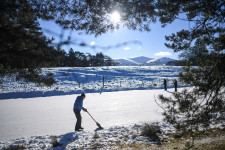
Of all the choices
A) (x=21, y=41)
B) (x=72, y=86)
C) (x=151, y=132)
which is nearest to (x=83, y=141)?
(x=151, y=132)

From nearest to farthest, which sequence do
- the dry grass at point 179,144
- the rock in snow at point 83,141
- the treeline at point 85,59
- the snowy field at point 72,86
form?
the treeline at point 85,59, the dry grass at point 179,144, the rock in snow at point 83,141, the snowy field at point 72,86

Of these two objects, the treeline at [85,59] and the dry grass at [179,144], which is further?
the dry grass at [179,144]

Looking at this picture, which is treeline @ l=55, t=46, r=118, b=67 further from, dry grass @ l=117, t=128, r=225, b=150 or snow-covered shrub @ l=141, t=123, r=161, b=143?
snow-covered shrub @ l=141, t=123, r=161, b=143

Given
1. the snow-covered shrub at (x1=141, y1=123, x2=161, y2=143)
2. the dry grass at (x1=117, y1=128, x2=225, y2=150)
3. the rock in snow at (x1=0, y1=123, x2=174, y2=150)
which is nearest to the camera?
the dry grass at (x1=117, y1=128, x2=225, y2=150)

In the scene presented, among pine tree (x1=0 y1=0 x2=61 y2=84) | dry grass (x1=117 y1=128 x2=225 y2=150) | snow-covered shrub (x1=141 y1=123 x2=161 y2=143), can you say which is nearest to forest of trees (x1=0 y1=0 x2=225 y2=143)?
pine tree (x1=0 y1=0 x2=61 y2=84)

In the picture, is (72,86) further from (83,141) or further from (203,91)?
(203,91)

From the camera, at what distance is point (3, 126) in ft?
23.4

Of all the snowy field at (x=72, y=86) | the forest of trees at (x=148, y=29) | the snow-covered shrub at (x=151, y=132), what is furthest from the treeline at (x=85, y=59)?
the snow-covered shrub at (x=151, y=132)

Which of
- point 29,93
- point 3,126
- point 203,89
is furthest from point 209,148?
point 29,93

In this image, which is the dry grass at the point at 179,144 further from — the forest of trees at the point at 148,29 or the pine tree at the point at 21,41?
the pine tree at the point at 21,41

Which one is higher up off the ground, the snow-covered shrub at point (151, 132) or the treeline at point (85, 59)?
the treeline at point (85, 59)

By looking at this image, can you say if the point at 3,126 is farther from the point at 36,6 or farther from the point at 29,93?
the point at 29,93

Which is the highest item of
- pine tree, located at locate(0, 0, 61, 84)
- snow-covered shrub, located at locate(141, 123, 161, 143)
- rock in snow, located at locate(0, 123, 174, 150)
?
pine tree, located at locate(0, 0, 61, 84)

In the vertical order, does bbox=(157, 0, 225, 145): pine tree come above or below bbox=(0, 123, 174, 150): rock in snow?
above
